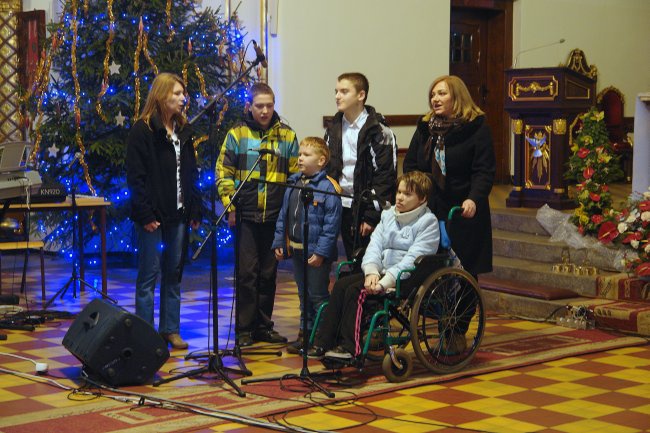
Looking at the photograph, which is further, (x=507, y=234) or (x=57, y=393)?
(x=507, y=234)

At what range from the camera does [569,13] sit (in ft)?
45.6

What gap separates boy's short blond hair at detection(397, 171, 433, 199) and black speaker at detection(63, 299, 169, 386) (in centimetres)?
155

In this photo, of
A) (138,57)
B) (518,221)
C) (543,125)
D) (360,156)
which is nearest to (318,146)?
(360,156)

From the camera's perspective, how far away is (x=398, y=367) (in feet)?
18.6

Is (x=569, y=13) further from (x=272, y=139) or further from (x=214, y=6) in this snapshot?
(x=272, y=139)

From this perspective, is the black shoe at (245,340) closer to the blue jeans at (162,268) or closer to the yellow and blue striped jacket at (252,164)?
the blue jeans at (162,268)

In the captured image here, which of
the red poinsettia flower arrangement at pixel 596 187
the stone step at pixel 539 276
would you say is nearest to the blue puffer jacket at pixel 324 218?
the stone step at pixel 539 276

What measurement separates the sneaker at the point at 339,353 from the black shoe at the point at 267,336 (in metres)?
1.06

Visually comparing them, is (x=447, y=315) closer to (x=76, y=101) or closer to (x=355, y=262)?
(x=355, y=262)

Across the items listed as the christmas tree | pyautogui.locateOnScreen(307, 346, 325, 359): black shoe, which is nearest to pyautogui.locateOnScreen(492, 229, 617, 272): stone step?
the christmas tree

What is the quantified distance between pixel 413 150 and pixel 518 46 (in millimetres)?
7277

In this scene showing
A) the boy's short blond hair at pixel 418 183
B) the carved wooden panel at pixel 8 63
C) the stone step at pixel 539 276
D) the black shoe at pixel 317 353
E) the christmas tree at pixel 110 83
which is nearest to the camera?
the black shoe at pixel 317 353

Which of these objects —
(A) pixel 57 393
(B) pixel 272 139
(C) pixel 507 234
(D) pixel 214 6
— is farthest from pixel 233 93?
(A) pixel 57 393

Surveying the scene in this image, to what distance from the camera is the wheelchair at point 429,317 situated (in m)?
5.62
